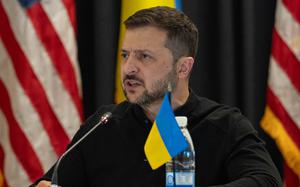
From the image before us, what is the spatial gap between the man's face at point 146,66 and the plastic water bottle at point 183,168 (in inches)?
9.8

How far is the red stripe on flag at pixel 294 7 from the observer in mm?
3420

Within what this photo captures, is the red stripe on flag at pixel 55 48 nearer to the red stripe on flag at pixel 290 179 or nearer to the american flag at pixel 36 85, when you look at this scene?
the american flag at pixel 36 85

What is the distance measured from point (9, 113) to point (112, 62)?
689 millimetres

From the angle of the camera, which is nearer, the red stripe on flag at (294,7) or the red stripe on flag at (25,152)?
the red stripe on flag at (25,152)

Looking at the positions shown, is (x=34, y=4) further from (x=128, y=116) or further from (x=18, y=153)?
(x=128, y=116)

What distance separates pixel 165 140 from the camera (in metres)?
1.75

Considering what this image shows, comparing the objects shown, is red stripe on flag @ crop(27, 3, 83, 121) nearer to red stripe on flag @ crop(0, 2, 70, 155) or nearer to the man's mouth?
red stripe on flag @ crop(0, 2, 70, 155)

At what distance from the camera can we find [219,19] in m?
3.62

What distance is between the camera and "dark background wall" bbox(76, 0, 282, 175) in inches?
142

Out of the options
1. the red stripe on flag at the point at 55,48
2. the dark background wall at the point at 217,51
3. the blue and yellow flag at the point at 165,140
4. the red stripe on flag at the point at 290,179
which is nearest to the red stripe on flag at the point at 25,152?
the red stripe on flag at the point at 55,48

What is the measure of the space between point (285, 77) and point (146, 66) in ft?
4.78

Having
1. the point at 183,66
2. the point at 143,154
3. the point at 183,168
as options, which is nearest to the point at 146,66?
the point at 183,66

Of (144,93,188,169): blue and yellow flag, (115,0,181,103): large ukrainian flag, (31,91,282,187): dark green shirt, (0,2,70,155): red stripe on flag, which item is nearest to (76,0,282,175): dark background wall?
(115,0,181,103): large ukrainian flag

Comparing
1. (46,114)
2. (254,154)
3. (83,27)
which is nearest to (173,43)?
(254,154)
